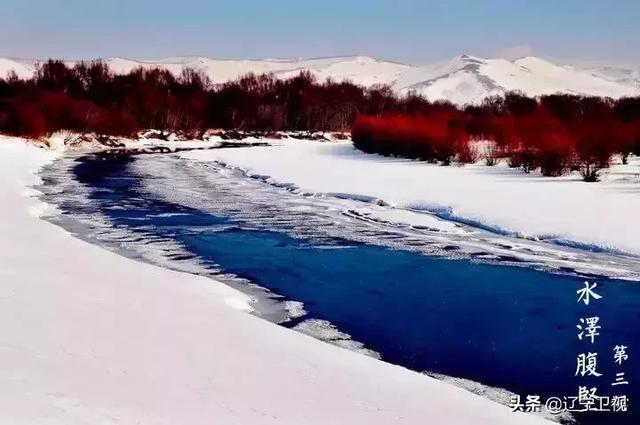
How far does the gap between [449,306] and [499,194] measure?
10693 millimetres

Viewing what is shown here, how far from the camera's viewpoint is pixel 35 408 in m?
4.11

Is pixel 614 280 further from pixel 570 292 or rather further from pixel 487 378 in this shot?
pixel 487 378

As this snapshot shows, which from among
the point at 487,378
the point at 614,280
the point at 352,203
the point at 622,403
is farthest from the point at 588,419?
the point at 352,203

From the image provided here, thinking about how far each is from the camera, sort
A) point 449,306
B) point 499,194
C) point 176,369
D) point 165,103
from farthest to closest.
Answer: point 165,103, point 499,194, point 449,306, point 176,369

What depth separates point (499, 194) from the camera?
1867cm

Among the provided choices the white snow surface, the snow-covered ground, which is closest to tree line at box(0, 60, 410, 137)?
the snow-covered ground

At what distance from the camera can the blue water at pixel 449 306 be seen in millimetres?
6492

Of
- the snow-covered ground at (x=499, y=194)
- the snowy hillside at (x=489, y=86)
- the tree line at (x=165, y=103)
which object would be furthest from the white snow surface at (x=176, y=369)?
the snowy hillside at (x=489, y=86)

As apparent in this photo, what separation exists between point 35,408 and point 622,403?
453cm

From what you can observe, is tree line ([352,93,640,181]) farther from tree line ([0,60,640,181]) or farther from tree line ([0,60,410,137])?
tree line ([0,60,410,137])

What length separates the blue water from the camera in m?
6.49

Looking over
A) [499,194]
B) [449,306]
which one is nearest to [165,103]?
[499,194]

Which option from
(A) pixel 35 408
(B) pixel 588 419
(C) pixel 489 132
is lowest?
(B) pixel 588 419

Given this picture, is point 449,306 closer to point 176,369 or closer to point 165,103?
point 176,369
